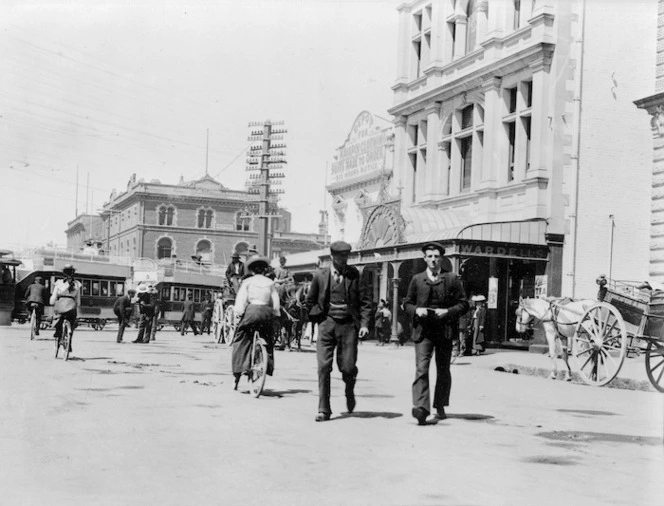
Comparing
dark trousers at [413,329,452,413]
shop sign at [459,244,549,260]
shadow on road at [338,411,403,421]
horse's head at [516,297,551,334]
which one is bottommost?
shadow on road at [338,411,403,421]

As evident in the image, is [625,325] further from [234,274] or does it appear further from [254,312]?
[234,274]

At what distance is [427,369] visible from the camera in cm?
866

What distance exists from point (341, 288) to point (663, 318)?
5190 mm

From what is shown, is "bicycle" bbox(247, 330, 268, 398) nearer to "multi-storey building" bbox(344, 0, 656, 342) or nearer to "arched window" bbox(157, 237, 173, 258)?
"multi-storey building" bbox(344, 0, 656, 342)

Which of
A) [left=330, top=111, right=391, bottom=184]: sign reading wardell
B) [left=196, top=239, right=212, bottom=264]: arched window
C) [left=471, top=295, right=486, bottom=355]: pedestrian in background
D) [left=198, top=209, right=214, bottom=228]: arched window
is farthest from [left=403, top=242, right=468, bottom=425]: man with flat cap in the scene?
[left=198, top=209, right=214, bottom=228]: arched window

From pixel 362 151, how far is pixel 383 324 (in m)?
16.0

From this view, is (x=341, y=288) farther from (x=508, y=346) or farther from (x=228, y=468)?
(x=508, y=346)

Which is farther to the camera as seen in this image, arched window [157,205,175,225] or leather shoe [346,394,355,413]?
arched window [157,205,175,225]

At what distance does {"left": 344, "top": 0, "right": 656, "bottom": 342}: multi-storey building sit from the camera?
23.5 m

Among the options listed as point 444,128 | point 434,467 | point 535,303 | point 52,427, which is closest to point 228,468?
point 434,467

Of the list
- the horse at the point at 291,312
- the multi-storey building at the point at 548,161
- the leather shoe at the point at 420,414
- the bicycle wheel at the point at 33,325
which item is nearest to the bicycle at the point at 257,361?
the leather shoe at the point at 420,414

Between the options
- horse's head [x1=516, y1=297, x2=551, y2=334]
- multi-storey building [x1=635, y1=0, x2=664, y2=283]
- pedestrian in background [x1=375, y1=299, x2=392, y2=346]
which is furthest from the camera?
pedestrian in background [x1=375, y1=299, x2=392, y2=346]

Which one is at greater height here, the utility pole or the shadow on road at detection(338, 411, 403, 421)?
the utility pole

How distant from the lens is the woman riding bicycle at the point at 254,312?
10938 millimetres
